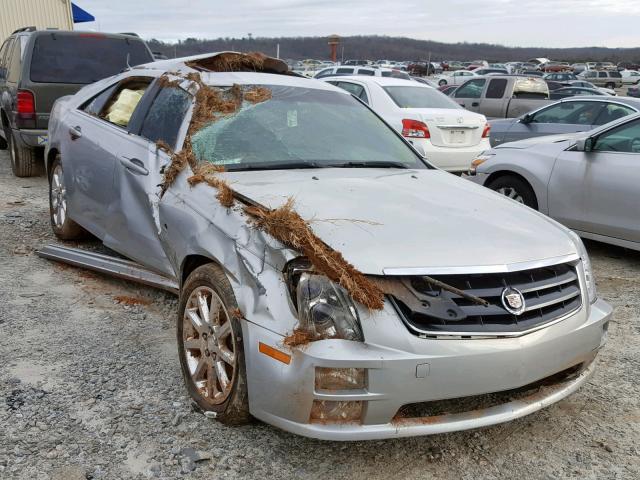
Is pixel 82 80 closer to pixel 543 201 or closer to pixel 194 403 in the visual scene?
pixel 543 201

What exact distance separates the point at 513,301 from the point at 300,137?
1.79 meters

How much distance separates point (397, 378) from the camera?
8.04ft

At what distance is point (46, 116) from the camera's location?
822cm

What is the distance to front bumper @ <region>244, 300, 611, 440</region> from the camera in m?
2.45

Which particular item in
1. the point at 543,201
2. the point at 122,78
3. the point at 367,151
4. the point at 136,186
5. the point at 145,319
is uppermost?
the point at 122,78

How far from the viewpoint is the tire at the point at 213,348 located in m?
2.79

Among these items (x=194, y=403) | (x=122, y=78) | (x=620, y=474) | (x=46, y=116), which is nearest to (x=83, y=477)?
(x=194, y=403)

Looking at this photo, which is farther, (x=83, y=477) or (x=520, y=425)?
(x=520, y=425)

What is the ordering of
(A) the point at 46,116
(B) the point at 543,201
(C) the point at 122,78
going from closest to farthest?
(C) the point at 122,78
(B) the point at 543,201
(A) the point at 46,116

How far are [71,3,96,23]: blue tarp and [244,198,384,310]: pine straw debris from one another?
66.1 feet

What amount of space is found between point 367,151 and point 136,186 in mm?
1435

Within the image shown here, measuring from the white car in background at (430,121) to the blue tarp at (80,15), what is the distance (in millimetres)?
14072

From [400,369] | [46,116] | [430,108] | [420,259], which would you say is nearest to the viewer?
[400,369]

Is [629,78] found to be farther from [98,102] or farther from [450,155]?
[98,102]
